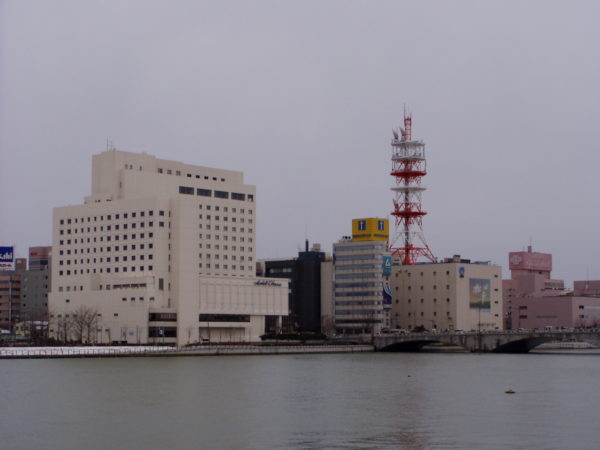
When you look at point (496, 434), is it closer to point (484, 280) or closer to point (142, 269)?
point (142, 269)

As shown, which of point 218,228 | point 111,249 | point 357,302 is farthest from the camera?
point 357,302

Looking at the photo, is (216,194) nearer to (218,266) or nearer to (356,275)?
(218,266)

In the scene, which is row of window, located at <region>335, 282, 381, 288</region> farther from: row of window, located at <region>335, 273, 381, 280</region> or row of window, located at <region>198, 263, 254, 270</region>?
row of window, located at <region>198, 263, 254, 270</region>

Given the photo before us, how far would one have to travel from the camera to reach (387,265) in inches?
7362

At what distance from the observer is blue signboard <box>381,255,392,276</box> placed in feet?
611

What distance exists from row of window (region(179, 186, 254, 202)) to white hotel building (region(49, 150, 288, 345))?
0.57 ft

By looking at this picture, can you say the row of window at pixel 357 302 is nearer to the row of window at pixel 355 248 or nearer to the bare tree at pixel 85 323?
the row of window at pixel 355 248

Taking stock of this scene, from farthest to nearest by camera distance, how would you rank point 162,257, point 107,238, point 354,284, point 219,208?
point 354,284 → point 219,208 → point 107,238 → point 162,257

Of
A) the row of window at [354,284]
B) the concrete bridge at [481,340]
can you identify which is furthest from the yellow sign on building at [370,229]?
the concrete bridge at [481,340]

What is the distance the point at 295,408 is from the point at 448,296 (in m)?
130

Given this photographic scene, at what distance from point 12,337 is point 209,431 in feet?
413

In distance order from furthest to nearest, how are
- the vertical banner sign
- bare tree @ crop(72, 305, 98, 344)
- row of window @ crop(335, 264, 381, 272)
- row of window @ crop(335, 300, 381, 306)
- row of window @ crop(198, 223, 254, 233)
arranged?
row of window @ crop(335, 264, 381, 272)
row of window @ crop(335, 300, 381, 306)
row of window @ crop(198, 223, 254, 233)
bare tree @ crop(72, 305, 98, 344)
the vertical banner sign

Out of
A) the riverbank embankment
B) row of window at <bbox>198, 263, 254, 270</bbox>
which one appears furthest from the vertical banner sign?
row of window at <bbox>198, 263, 254, 270</bbox>

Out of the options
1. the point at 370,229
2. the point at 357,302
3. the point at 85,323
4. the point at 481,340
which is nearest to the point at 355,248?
the point at 370,229
